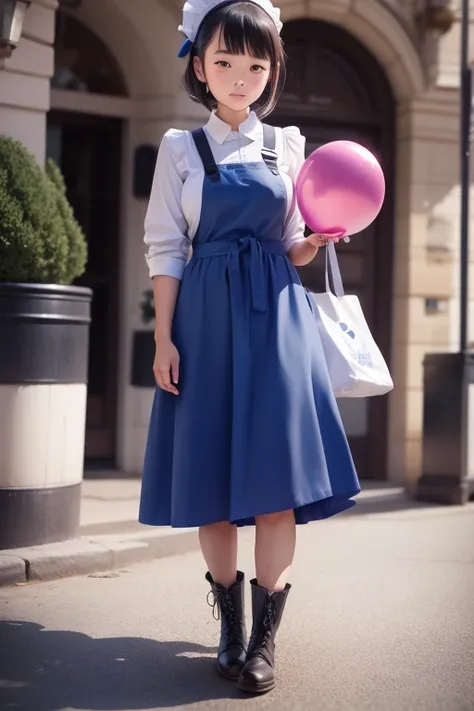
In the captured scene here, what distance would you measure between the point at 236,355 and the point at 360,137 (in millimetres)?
5794

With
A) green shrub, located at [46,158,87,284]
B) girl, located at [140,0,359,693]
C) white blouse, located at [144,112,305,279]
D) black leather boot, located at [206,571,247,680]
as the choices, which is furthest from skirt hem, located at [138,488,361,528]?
green shrub, located at [46,158,87,284]

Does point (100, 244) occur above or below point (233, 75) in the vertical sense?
above

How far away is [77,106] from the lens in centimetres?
834

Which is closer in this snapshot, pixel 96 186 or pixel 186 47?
pixel 186 47

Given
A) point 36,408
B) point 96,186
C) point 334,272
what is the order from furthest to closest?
1. point 96,186
2. point 36,408
3. point 334,272

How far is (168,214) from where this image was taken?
3.67 meters

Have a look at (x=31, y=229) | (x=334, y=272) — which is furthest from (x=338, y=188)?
(x=31, y=229)

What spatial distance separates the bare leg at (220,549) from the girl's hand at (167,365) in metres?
0.44

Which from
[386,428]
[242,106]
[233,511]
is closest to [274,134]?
[242,106]

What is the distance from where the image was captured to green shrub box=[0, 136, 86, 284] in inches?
207

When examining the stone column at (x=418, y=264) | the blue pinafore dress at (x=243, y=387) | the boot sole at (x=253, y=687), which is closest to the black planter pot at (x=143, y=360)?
the stone column at (x=418, y=264)

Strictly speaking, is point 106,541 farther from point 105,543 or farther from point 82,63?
point 82,63

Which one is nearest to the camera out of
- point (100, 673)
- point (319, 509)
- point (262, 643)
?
point (262, 643)

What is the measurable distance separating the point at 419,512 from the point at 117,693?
439cm
